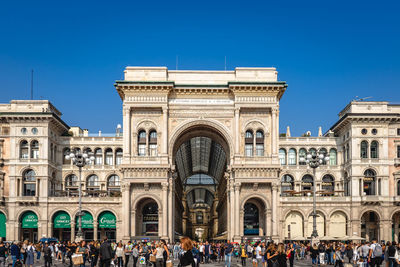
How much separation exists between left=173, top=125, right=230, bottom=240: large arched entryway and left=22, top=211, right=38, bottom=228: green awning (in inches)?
773

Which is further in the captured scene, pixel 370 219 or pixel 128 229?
pixel 370 219

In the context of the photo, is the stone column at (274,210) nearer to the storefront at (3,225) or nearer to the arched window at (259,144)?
the arched window at (259,144)

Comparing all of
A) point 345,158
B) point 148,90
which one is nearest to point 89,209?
point 148,90

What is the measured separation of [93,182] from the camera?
3442 inches

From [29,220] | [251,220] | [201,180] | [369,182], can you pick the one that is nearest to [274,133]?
[251,220]

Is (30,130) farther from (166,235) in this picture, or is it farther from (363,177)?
(363,177)

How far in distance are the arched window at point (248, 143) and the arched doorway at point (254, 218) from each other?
570 centimetres

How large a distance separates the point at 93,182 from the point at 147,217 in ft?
52.2

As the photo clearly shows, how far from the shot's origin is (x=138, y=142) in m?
71.6

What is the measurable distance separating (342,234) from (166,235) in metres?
24.5

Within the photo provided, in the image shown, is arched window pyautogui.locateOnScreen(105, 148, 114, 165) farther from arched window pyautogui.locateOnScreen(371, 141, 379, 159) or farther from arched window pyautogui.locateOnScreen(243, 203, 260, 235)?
arched window pyautogui.locateOnScreen(371, 141, 379, 159)

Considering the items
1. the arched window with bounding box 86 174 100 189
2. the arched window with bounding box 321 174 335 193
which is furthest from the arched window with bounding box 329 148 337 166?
the arched window with bounding box 86 174 100 189

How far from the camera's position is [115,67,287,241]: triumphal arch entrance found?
69.8 meters

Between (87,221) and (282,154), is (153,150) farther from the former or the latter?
(282,154)
